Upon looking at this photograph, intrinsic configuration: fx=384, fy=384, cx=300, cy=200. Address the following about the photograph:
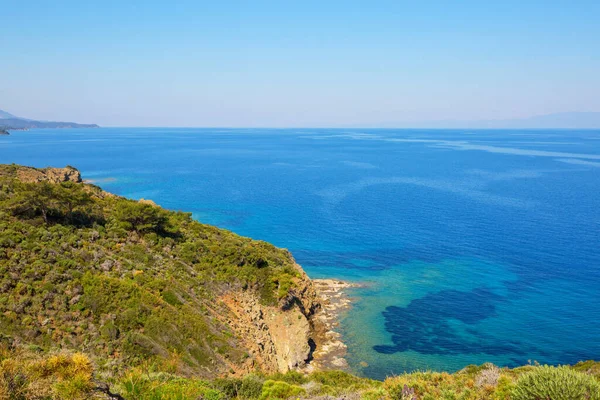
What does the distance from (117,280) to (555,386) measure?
78.2 ft

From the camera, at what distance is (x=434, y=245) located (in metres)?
61.5

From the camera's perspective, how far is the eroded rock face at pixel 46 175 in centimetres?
4618

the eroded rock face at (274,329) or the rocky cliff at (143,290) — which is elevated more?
the rocky cliff at (143,290)

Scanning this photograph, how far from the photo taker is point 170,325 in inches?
934

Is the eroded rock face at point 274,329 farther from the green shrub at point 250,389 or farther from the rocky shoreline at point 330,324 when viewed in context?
the green shrub at point 250,389

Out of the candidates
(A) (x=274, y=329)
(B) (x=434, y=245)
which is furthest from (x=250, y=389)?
(B) (x=434, y=245)

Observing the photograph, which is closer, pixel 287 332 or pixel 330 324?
pixel 287 332

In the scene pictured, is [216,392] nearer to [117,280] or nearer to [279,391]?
[279,391]

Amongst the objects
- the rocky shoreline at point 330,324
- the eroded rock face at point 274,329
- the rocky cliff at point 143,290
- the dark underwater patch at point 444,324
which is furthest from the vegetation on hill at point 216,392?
the dark underwater patch at point 444,324

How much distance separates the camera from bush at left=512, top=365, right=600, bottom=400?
10875 mm

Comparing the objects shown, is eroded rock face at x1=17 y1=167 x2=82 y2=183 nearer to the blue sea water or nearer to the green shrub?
the blue sea water

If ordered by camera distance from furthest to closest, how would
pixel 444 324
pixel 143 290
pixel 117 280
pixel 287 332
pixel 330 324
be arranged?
pixel 444 324, pixel 330 324, pixel 287 332, pixel 143 290, pixel 117 280

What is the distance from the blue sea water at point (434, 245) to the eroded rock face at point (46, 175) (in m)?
25.2

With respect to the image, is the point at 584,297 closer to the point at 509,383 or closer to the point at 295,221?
the point at 509,383
